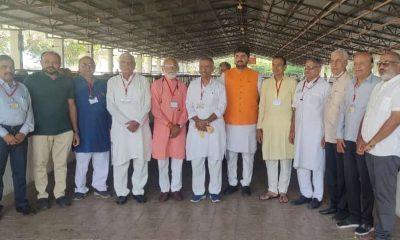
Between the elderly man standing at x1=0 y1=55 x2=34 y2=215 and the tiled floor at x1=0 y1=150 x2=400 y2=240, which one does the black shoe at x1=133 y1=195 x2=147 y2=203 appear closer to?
the tiled floor at x1=0 y1=150 x2=400 y2=240

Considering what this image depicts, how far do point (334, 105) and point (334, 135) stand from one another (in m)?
0.31

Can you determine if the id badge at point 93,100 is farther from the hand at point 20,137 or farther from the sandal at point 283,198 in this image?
the sandal at point 283,198

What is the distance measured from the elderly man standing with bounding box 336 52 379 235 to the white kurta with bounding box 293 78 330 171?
0.42 metres

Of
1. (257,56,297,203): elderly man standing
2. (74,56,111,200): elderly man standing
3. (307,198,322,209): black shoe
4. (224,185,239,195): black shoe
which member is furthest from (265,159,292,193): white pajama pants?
(74,56,111,200): elderly man standing

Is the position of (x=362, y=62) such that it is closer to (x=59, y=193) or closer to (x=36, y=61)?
(x=59, y=193)

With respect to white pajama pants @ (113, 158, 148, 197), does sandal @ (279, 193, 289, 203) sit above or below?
below

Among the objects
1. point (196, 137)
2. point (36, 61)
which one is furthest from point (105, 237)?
point (36, 61)

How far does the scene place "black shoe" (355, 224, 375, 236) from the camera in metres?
3.50

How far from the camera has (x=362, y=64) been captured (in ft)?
11.2

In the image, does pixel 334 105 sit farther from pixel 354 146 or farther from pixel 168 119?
pixel 168 119

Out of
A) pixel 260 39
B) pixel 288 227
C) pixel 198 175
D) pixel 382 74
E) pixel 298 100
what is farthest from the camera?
pixel 260 39

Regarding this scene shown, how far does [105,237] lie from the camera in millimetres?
3492

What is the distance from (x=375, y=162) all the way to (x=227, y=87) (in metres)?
1.96

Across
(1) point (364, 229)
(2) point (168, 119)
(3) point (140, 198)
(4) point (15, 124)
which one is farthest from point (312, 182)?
(4) point (15, 124)
